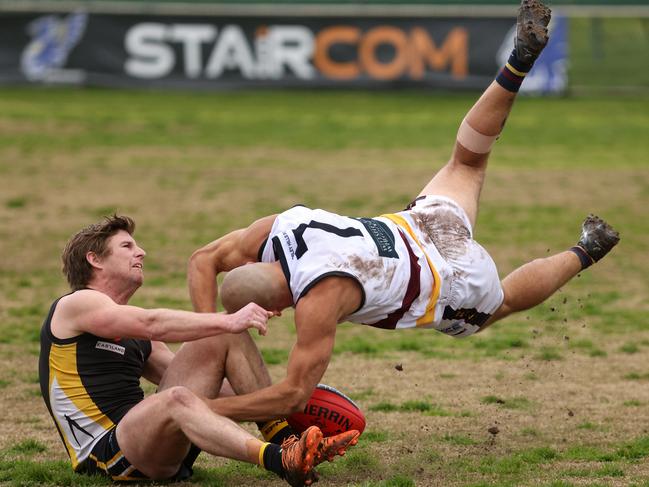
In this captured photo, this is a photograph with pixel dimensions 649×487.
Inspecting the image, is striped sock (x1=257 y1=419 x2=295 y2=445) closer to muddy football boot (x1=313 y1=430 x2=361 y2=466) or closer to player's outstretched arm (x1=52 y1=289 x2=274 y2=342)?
muddy football boot (x1=313 y1=430 x2=361 y2=466)

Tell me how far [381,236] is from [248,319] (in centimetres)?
114

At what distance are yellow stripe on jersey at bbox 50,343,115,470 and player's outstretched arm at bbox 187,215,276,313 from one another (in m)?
0.78

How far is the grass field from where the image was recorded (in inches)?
268

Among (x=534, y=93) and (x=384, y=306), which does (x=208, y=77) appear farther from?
(x=384, y=306)

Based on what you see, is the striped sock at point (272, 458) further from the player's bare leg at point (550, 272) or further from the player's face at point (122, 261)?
the player's bare leg at point (550, 272)

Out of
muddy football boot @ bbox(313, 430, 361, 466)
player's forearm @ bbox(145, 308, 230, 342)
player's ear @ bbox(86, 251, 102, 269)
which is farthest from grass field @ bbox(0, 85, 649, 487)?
player's ear @ bbox(86, 251, 102, 269)

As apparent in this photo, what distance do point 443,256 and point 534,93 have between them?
23.6 metres

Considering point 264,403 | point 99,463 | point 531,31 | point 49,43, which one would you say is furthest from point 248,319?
point 49,43

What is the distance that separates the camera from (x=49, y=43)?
28312 millimetres

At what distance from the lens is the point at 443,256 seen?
21.9ft

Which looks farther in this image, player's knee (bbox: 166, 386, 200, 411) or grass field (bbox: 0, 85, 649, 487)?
grass field (bbox: 0, 85, 649, 487)

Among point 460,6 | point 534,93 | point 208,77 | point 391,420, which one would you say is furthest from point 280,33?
point 391,420

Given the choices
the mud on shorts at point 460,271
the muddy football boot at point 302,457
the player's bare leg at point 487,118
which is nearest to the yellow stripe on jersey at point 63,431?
the muddy football boot at point 302,457

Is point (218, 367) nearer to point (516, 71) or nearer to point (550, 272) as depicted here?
point (550, 272)
